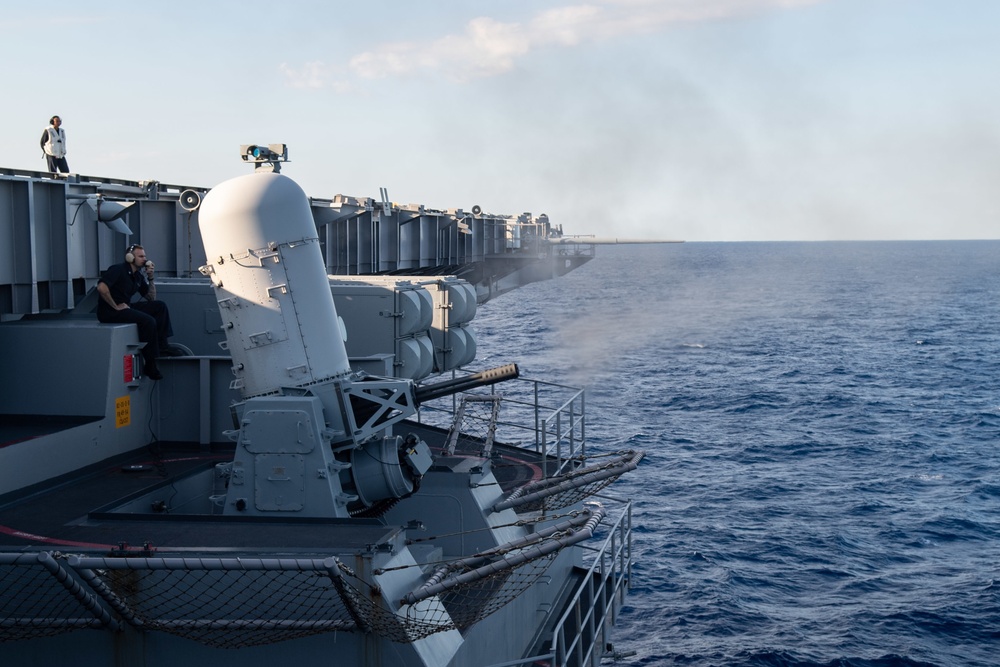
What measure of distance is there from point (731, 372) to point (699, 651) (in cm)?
3479

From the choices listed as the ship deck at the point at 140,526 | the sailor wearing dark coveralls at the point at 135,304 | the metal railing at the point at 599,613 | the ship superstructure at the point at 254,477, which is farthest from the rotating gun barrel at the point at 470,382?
the sailor wearing dark coveralls at the point at 135,304

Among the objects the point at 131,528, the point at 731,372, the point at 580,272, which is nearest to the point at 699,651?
the point at 131,528

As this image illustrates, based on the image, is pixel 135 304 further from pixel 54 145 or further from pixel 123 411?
pixel 54 145

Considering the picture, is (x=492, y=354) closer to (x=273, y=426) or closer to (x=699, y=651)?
(x=699, y=651)

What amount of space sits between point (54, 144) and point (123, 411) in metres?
7.47

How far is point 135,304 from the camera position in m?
14.3

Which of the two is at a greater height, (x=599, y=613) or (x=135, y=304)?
(x=135, y=304)

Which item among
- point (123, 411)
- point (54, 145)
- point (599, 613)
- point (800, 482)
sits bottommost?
point (800, 482)

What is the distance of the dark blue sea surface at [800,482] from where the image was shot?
20.3 meters

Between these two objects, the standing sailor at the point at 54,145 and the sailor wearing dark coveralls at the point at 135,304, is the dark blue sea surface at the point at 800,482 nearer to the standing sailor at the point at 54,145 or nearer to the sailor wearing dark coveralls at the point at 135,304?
the sailor wearing dark coveralls at the point at 135,304

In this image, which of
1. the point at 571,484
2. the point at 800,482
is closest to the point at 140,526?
the point at 571,484

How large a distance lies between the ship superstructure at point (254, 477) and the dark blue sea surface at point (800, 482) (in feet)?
21.3

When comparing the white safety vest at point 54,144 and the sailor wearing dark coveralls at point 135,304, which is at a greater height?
the white safety vest at point 54,144

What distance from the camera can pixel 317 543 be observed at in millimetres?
8984
